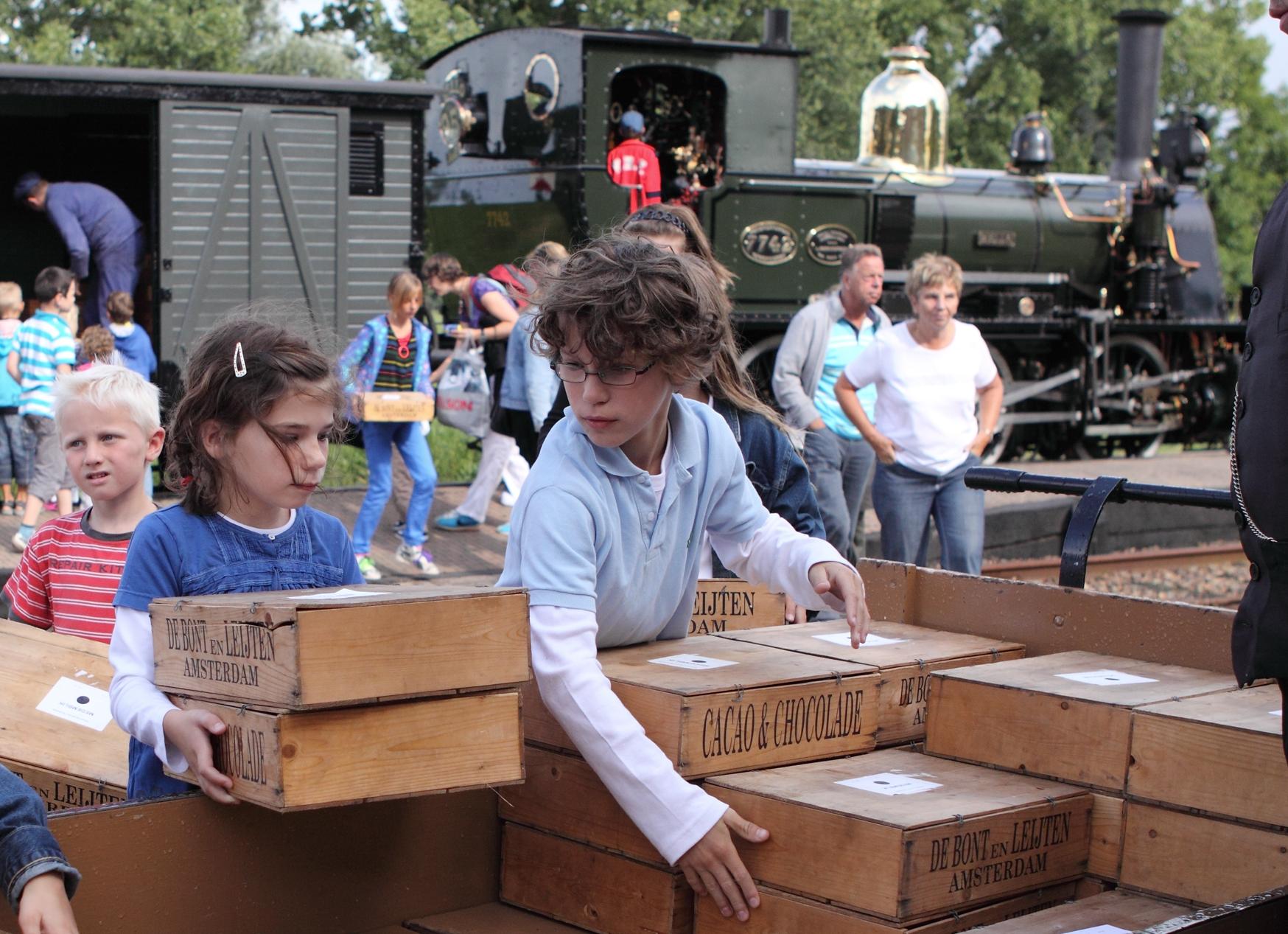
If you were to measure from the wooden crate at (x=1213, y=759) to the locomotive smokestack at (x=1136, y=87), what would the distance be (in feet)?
51.1

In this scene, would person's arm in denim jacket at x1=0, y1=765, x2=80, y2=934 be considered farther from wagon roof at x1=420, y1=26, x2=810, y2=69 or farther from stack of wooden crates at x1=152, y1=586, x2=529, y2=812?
wagon roof at x1=420, y1=26, x2=810, y2=69

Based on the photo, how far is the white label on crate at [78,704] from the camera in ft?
9.56

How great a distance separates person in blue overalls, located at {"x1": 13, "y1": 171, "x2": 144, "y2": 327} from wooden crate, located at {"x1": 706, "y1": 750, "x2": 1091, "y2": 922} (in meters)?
9.06

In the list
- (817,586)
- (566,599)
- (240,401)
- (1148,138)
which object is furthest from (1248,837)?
(1148,138)

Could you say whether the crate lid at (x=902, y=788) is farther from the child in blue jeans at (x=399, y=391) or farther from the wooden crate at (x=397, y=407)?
the child in blue jeans at (x=399, y=391)

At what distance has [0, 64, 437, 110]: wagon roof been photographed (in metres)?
9.57

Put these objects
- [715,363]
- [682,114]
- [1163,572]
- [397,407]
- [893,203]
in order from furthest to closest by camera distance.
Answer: [893,203]
[682,114]
[1163,572]
[397,407]
[715,363]

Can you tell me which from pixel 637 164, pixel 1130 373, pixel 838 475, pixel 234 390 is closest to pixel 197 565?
pixel 234 390

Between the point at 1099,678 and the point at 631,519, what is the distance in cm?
93

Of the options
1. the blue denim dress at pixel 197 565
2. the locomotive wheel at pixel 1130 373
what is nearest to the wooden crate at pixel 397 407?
the blue denim dress at pixel 197 565

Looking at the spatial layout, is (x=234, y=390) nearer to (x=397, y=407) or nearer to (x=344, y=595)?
(x=344, y=595)

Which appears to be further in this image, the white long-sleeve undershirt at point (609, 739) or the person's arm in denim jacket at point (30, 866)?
the white long-sleeve undershirt at point (609, 739)

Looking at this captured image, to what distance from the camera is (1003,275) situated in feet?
49.3

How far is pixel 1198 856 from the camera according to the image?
2398mm
